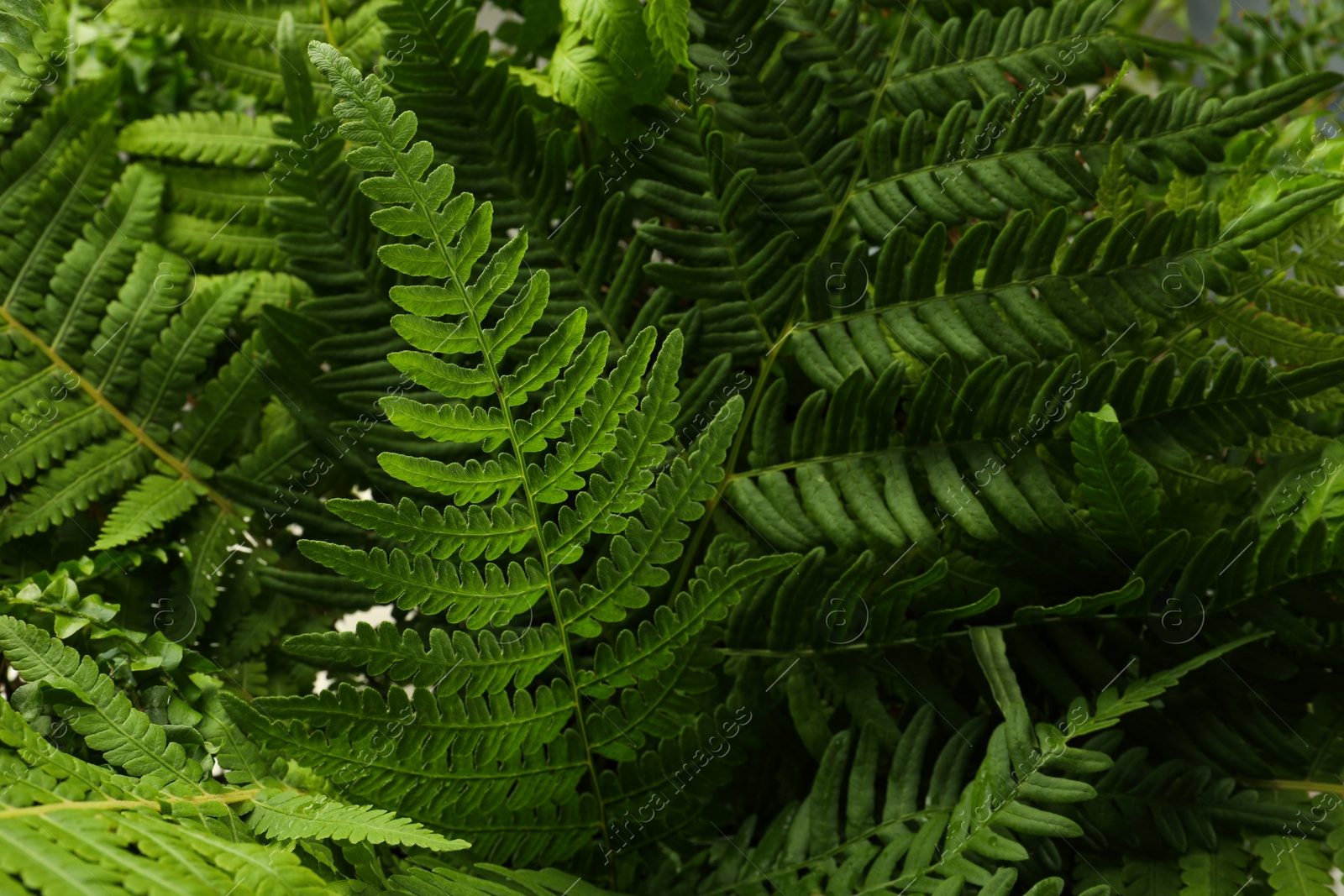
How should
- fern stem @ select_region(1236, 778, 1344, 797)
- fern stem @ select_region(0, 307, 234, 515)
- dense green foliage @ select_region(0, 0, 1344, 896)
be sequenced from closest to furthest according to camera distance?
dense green foliage @ select_region(0, 0, 1344, 896)
fern stem @ select_region(1236, 778, 1344, 797)
fern stem @ select_region(0, 307, 234, 515)

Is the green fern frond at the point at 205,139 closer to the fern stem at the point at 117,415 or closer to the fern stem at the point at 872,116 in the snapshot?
the fern stem at the point at 117,415

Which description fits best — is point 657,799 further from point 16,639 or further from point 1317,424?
point 1317,424

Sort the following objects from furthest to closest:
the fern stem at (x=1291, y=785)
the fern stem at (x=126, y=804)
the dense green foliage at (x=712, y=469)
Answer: the fern stem at (x=1291, y=785)
the dense green foliage at (x=712, y=469)
the fern stem at (x=126, y=804)

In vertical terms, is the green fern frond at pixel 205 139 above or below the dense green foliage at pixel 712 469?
above

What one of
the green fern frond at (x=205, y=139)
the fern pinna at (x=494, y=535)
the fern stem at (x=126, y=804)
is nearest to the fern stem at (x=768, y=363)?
the fern pinna at (x=494, y=535)

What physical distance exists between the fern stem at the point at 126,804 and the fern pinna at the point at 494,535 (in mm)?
40

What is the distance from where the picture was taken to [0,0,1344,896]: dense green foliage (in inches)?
20.0

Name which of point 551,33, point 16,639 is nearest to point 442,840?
point 16,639

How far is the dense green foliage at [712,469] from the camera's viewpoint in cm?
51

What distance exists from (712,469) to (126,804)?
31 cm

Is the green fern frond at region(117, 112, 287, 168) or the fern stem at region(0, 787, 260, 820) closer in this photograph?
the fern stem at region(0, 787, 260, 820)

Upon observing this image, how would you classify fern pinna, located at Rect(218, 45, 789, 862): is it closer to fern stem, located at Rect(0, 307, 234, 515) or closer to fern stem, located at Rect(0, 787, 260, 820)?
fern stem, located at Rect(0, 787, 260, 820)

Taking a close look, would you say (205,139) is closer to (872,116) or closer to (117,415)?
(117,415)

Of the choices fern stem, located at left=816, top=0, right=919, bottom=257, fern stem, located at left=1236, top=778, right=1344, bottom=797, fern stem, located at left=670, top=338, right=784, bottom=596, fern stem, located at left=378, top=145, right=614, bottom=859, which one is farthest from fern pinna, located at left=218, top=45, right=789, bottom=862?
fern stem, located at left=1236, top=778, right=1344, bottom=797
